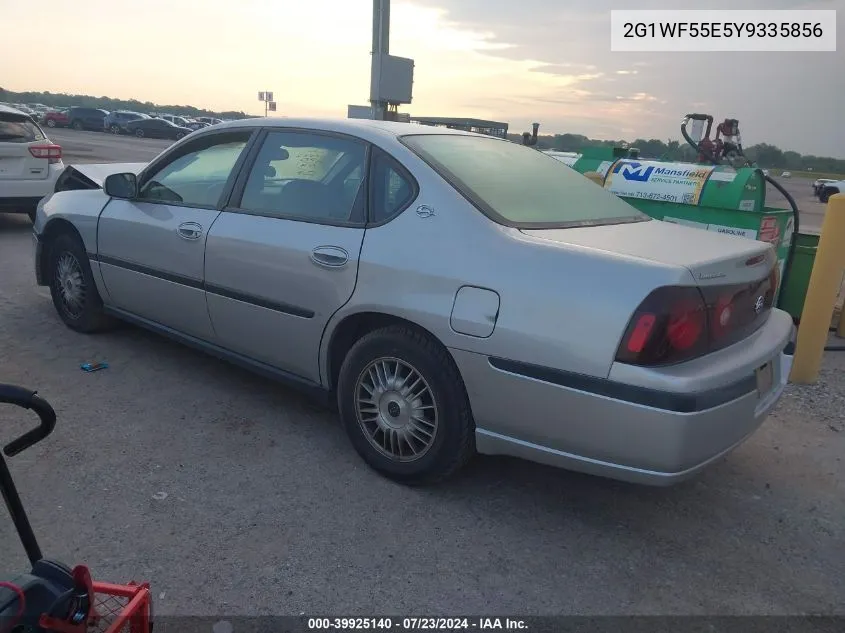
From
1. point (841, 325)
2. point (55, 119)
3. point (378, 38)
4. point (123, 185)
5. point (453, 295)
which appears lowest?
point (841, 325)

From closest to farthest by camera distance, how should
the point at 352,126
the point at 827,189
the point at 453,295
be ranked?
the point at 453,295 → the point at 352,126 → the point at 827,189

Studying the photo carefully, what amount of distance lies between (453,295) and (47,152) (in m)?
7.96

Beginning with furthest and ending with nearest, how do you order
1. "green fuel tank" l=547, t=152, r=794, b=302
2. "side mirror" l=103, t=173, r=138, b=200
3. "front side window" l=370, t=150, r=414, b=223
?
"green fuel tank" l=547, t=152, r=794, b=302
"side mirror" l=103, t=173, r=138, b=200
"front side window" l=370, t=150, r=414, b=223

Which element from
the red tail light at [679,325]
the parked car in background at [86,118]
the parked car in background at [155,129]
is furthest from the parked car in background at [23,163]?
the parked car in background at [86,118]

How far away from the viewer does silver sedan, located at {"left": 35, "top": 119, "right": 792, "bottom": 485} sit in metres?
2.51

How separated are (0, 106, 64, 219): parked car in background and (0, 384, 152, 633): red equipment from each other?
8.08 m

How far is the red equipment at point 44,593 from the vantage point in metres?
1.56

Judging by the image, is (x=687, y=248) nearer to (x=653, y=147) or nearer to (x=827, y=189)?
(x=653, y=147)

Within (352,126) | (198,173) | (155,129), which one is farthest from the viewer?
(155,129)

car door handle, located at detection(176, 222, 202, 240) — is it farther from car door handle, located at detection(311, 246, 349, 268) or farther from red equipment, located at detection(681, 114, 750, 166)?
red equipment, located at detection(681, 114, 750, 166)

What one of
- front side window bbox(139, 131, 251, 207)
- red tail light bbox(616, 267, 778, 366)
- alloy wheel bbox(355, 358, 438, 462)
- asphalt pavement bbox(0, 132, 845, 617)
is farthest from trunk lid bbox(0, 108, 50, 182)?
red tail light bbox(616, 267, 778, 366)

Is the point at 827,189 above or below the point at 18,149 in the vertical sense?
below

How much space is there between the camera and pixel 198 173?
4176 millimetres

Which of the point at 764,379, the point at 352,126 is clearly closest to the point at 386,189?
the point at 352,126
